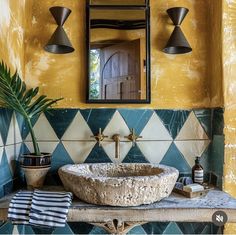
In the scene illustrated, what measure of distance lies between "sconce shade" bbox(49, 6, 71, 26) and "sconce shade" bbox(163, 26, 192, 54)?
590 millimetres

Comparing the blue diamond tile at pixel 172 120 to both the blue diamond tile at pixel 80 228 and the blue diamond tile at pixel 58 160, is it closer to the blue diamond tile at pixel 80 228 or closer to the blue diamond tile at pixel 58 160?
the blue diamond tile at pixel 58 160

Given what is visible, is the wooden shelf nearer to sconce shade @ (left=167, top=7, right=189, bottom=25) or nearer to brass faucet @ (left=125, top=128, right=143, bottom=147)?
brass faucet @ (left=125, top=128, right=143, bottom=147)

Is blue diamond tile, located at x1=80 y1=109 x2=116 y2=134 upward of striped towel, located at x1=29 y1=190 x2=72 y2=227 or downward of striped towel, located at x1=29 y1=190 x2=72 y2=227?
upward

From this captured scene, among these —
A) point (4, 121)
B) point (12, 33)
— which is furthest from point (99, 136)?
point (12, 33)

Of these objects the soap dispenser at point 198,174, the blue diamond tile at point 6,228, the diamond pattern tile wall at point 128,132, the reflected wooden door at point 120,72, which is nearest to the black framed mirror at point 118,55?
the reflected wooden door at point 120,72

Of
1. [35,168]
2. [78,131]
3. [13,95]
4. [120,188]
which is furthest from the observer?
[78,131]

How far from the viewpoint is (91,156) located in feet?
5.40

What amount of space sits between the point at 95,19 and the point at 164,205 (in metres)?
1.09

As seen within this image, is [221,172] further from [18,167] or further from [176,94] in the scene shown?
[18,167]

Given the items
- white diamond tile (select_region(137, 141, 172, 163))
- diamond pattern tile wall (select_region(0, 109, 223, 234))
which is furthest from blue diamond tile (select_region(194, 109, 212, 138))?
white diamond tile (select_region(137, 141, 172, 163))

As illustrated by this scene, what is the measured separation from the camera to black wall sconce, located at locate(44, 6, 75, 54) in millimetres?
1561

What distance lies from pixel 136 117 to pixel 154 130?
0.42 ft

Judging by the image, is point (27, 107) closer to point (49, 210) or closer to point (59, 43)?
point (59, 43)

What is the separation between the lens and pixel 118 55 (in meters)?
1.63
